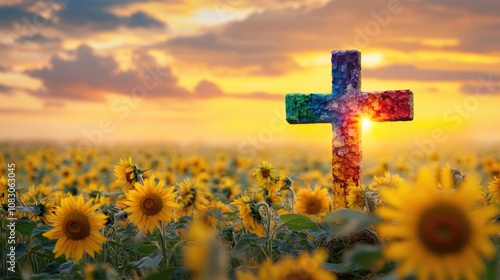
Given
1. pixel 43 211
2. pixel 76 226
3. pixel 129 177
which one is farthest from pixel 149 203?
pixel 43 211

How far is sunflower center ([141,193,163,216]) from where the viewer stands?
3.99 metres

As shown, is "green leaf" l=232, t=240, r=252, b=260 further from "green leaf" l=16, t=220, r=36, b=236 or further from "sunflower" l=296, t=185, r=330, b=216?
"sunflower" l=296, t=185, r=330, b=216

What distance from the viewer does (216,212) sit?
20.7 feet

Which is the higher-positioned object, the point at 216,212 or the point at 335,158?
the point at 335,158

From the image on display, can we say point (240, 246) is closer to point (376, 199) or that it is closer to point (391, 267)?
point (391, 267)

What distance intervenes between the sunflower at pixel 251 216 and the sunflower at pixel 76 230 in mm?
1257

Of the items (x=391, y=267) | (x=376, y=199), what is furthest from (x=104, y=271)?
(x=376, y=199)

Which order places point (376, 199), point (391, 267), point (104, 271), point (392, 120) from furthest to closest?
1. point (392, 120)
2. point (376, 199)
3. point (391, 267)
4. point (104, 271)

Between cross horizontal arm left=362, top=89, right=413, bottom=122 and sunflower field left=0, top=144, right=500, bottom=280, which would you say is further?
cross horizontal arm left=362, top=89, right=413, bottom=122

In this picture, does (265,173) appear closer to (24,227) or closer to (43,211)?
(43,211)

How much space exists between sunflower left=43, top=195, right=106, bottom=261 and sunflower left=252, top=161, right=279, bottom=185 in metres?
2.12

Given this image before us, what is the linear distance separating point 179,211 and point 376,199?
7.22 feet

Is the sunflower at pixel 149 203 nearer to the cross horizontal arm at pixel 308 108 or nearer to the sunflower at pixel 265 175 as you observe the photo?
the sunflower at pixel 265 175

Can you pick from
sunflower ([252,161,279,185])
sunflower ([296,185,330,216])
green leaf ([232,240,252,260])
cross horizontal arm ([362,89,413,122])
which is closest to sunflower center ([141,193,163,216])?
green leaf ([232,240,252,260])
